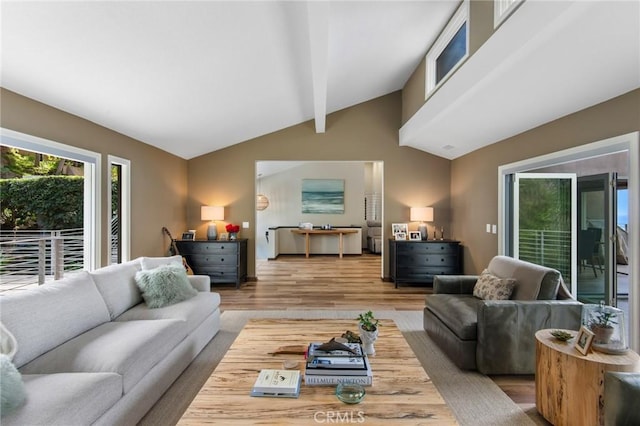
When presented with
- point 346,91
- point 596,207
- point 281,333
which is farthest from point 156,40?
point 596,207

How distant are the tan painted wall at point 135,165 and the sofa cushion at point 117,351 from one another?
1.86 meters

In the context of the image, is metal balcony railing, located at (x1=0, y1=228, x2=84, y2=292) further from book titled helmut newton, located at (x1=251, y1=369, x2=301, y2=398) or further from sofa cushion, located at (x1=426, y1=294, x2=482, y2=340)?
sofa cushion, located at (x1=426, y1=294, x2=482, y2=340)

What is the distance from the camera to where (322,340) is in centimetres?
229

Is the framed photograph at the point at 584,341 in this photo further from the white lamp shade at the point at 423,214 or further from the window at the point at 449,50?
the white lamp shade at the point at 423,214

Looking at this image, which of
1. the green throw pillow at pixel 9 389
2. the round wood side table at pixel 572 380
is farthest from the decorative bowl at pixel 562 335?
the green throw pillow at pixel 9 389

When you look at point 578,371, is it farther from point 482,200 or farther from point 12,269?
point 12,269

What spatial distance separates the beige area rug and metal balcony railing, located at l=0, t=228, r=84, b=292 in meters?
1.94

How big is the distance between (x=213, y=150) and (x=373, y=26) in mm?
3691

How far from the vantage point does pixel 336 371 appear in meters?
1.71

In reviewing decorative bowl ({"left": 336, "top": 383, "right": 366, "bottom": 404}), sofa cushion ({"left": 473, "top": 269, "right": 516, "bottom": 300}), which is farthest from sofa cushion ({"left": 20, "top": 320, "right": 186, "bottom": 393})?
sofa cushion ({"left": 473, "top": 269, "right": 516, "bottom": 300})

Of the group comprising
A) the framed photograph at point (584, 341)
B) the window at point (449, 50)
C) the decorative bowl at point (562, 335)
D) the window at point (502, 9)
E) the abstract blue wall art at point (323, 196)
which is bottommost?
the decorative bowl at point (562, 335)

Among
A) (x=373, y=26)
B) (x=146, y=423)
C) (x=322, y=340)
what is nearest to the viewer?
(x=146, y=423)

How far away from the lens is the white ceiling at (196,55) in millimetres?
2238

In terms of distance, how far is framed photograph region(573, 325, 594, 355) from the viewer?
1866 millimetres
